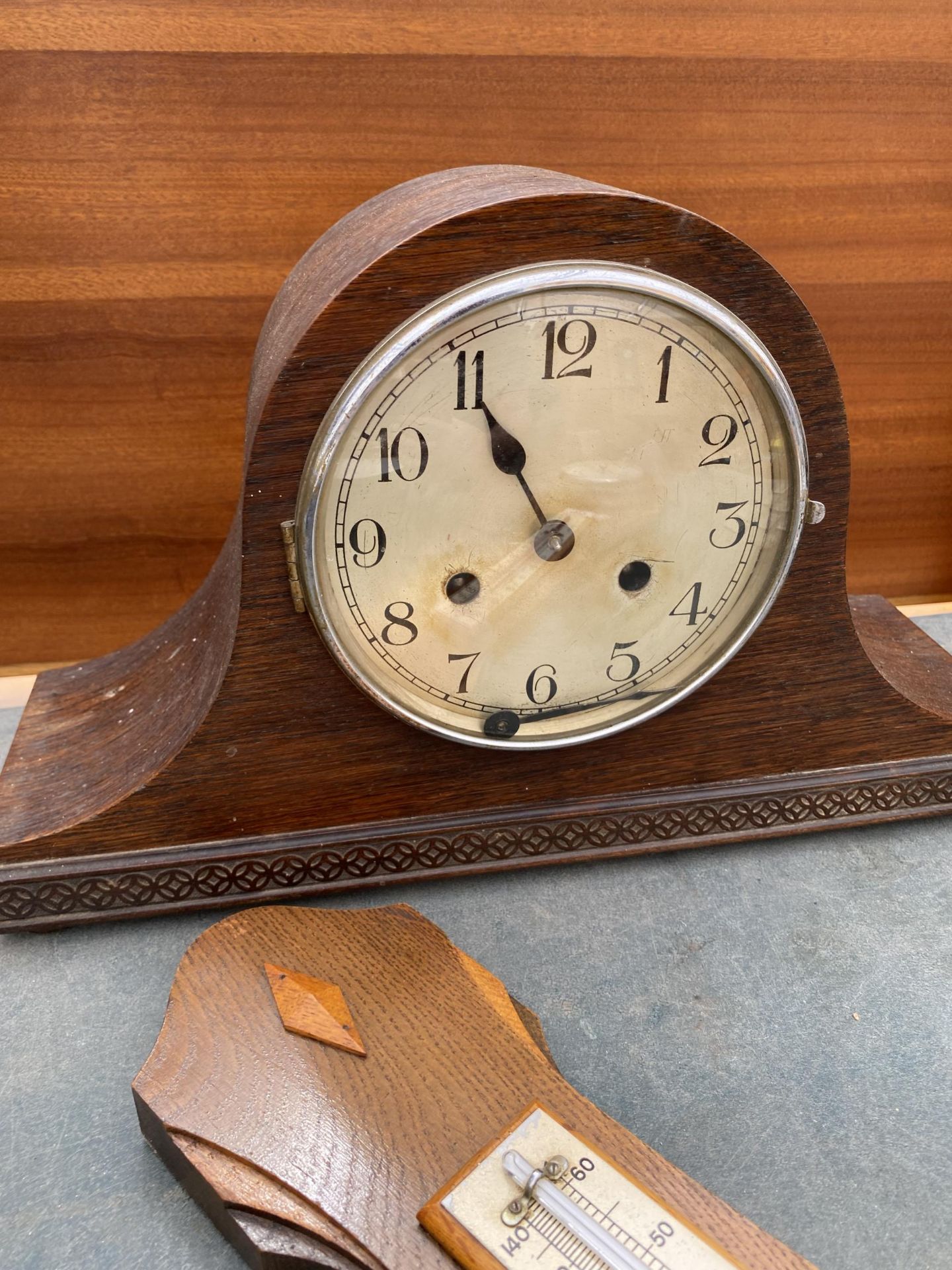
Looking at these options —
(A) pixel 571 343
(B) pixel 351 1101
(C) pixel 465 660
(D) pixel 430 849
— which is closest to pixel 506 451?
(A) pixel 571 343

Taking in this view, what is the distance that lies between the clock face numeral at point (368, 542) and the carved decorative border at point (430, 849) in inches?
12.4

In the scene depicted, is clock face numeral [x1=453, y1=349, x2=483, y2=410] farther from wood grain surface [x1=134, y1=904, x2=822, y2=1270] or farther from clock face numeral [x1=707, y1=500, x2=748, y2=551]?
wood grain surface [x1=134, y1=904, x2=822, y2=1270]

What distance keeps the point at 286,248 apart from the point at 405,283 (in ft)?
1.91

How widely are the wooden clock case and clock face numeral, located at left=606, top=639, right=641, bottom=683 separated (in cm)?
8

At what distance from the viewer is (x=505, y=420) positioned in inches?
41.0

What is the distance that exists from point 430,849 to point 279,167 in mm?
858

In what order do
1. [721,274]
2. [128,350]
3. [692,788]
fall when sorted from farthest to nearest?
1. [128,350]
2. [692,788]
3. [721,274]

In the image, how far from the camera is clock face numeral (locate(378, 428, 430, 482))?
1.02 m

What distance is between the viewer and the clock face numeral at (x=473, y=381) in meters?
1.01

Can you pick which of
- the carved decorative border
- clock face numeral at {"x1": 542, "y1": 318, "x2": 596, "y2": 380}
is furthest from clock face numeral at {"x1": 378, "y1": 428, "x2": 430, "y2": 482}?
the carved decorative border

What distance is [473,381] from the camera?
1016 millimetres

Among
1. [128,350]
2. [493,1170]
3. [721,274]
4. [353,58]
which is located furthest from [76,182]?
[493,1170]

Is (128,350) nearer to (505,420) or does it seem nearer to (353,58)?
(353,58)

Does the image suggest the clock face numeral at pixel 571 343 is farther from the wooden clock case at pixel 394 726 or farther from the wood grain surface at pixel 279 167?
the wood grain surface at pixel 279 167
